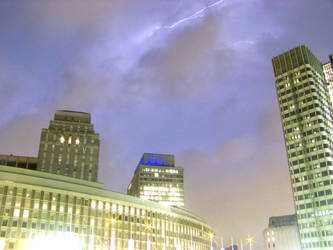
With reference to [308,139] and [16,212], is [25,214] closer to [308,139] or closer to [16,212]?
[16,212]

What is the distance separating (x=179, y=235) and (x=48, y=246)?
63.2 meters

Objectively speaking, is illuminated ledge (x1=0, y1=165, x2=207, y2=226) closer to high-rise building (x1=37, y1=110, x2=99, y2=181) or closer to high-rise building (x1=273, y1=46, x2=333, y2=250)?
high-rise building (x1=37, y1=110, x2=99, y2=181)

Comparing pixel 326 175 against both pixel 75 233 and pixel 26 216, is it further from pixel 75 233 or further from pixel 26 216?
pixel 26 216

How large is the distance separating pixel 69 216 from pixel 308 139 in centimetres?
11479

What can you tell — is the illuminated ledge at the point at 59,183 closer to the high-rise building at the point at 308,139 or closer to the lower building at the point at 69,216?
the lower building at the point at 69,216

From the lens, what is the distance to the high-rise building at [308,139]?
159875 mm

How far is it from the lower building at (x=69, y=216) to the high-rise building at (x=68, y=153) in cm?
5242

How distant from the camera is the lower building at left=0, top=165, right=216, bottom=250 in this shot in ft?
355

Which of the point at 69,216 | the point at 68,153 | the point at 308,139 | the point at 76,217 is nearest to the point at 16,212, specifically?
the point at 69,216

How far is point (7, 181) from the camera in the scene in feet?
360

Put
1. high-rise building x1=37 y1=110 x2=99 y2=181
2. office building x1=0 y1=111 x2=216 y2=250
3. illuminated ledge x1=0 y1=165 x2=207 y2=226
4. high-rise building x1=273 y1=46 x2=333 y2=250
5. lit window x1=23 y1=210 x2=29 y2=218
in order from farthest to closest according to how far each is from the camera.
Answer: high-rise building x1=37 y1=110 x2=99 y2=181 < high-rise building x1=273 y1=46 x2=333 y2=250 < illuminated ledge x1=0 y1=165 x2=207 y2=226 < lit window x1=23 y1=210 x2=29 y2=218 < office building x1=0 y1=111 x2=216 y2=250

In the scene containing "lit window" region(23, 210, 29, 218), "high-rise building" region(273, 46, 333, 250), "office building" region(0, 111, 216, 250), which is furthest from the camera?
"high-rise building" region(273, 46, 333, 250)

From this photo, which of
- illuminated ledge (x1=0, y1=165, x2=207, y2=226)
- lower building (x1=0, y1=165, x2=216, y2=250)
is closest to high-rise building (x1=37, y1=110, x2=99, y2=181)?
illuminated ledge (x1=0, y1=165, x2=207, y2=226)

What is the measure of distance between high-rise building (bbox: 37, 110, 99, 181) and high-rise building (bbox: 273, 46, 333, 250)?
10048 cm
